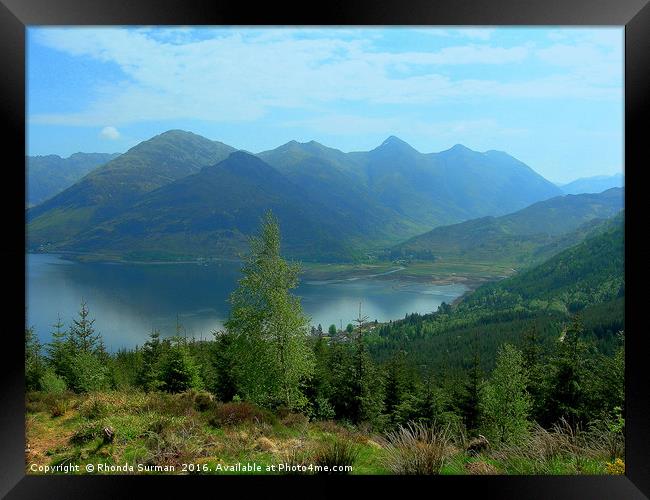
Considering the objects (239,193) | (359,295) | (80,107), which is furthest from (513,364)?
(239,193)

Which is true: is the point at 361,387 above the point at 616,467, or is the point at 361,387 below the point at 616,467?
below

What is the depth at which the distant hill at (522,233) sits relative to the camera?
2867 inches

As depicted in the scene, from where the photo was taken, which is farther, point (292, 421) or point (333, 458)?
point (292, 421)

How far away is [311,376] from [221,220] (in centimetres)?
7133

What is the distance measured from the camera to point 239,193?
3590 inches

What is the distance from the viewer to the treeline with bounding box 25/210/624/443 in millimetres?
6695

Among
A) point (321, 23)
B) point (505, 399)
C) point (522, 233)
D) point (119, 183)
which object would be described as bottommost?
point (505, 399)

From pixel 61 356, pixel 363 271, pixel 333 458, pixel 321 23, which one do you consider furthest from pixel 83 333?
pixel 363 271

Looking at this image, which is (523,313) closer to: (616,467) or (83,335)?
(83,335)

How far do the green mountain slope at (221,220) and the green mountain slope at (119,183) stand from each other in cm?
423

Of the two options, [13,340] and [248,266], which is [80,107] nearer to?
[248,266]

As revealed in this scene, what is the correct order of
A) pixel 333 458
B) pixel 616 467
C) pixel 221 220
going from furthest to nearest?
pixel 221 220 < pixel 333 458 < pixel 616 467

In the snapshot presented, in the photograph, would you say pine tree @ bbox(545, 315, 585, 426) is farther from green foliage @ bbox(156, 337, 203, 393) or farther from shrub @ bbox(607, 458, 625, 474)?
shrub @ bbox(607, 458, 625, 474)

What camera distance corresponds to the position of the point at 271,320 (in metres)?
6.59
